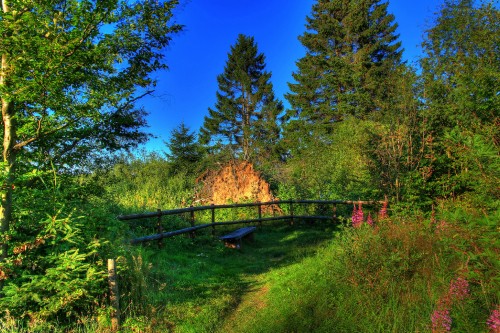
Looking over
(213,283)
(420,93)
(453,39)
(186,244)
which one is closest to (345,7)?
(453,39)

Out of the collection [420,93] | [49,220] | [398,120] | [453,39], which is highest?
[453,39]

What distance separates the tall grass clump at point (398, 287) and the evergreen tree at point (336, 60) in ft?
77.3

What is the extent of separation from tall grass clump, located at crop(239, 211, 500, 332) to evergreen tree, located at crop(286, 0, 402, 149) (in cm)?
2356

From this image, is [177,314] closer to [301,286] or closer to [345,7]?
[301,286]

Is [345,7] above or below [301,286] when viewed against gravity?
above

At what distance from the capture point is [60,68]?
4016mm

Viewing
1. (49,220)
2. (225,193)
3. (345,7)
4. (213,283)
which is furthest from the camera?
(345,7)

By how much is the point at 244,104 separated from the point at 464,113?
32.9m

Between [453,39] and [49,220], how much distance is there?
41.3 feet

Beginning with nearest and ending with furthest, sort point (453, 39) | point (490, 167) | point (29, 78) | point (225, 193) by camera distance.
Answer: point (490, 167), point (29, 78), point (453, 39), point (225, 193)

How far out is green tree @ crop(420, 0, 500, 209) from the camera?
3.68 m

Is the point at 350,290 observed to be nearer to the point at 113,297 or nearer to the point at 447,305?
the point at 447,305

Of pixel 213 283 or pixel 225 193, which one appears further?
pixel 225 193

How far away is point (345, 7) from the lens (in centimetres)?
3141
